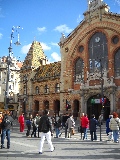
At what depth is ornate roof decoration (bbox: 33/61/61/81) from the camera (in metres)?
42.9

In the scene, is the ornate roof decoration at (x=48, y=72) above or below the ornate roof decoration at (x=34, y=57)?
below

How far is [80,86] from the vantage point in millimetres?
35094

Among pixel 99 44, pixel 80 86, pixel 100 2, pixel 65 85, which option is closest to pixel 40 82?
pixel 65 85

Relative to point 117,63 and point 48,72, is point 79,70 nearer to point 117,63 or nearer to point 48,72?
point 117,63

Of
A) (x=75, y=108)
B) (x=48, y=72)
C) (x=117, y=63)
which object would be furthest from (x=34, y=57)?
(x=117, y=63)

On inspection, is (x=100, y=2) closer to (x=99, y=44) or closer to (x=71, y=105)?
(x=99, y=44)

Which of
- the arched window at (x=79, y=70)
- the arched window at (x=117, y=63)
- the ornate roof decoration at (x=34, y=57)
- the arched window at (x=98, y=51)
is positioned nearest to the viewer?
the arched window at (x=117, y=63)

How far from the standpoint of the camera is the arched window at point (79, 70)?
36.2 meters

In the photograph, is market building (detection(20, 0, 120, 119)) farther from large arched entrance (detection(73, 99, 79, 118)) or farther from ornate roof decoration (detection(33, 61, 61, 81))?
ornate roof decoration (detection(33, 61, 61, 81))

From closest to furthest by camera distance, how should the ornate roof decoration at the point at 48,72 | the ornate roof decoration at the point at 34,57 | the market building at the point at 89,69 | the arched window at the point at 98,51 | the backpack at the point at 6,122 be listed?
1. the backpack at the point at 6,122
2. the market building at the point at 89,69
3. the arched window at the point at 98,51
4. the ornate roof decoration at the point at 48,72
5. the ornate roof decoration at the point at 34,57

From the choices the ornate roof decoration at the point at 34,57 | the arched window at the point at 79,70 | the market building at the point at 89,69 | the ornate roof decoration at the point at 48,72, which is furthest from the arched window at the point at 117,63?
the ornate roof decoration at the point at 34,57

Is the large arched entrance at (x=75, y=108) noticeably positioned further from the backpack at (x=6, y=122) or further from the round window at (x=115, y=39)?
the backpack at (x=6, y=122)

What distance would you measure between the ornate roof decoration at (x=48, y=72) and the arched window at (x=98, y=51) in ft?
28.2

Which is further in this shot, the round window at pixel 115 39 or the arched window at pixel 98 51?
the arched window at pixel 98 51
